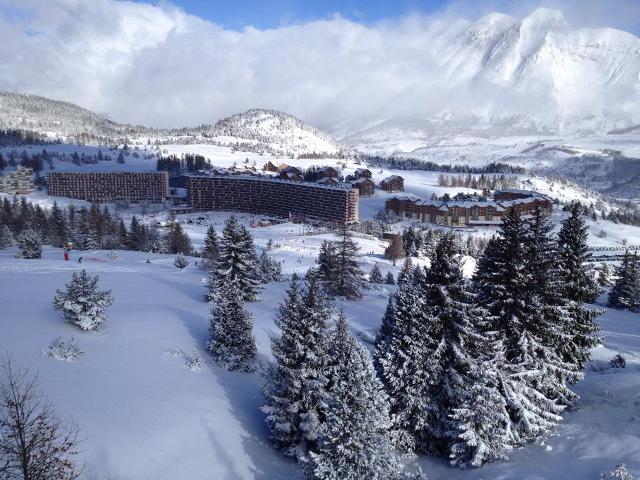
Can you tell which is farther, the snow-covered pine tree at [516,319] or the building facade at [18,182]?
the building facade at [18,182]

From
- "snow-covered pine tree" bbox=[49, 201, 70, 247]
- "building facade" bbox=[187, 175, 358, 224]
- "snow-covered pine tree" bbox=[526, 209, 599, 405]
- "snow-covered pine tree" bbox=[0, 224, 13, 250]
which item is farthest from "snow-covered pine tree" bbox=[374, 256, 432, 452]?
"building facade" bbox=[187, 175, 358, 224]

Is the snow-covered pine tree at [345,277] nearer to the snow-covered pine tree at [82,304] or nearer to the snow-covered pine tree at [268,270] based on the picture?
the snow-covered pine tree at [268,270]

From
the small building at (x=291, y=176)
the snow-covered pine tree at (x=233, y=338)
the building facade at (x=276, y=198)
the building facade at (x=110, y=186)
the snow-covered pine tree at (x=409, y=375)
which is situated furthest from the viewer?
the building facade at (x=110, y=186)

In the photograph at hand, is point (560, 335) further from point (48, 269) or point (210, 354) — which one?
point (48, 269)

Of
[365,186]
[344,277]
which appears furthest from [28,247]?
A: [365,186]

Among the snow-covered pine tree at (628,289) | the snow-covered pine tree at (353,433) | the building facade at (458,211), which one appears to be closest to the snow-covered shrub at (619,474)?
the snow-covered pine tree at (353,433)

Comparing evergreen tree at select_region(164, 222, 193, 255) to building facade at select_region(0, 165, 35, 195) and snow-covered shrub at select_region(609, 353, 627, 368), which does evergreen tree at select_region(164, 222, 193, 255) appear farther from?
building facade at select_region(0, 165, 35, 195)

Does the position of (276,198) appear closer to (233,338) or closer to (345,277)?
(345,277)
